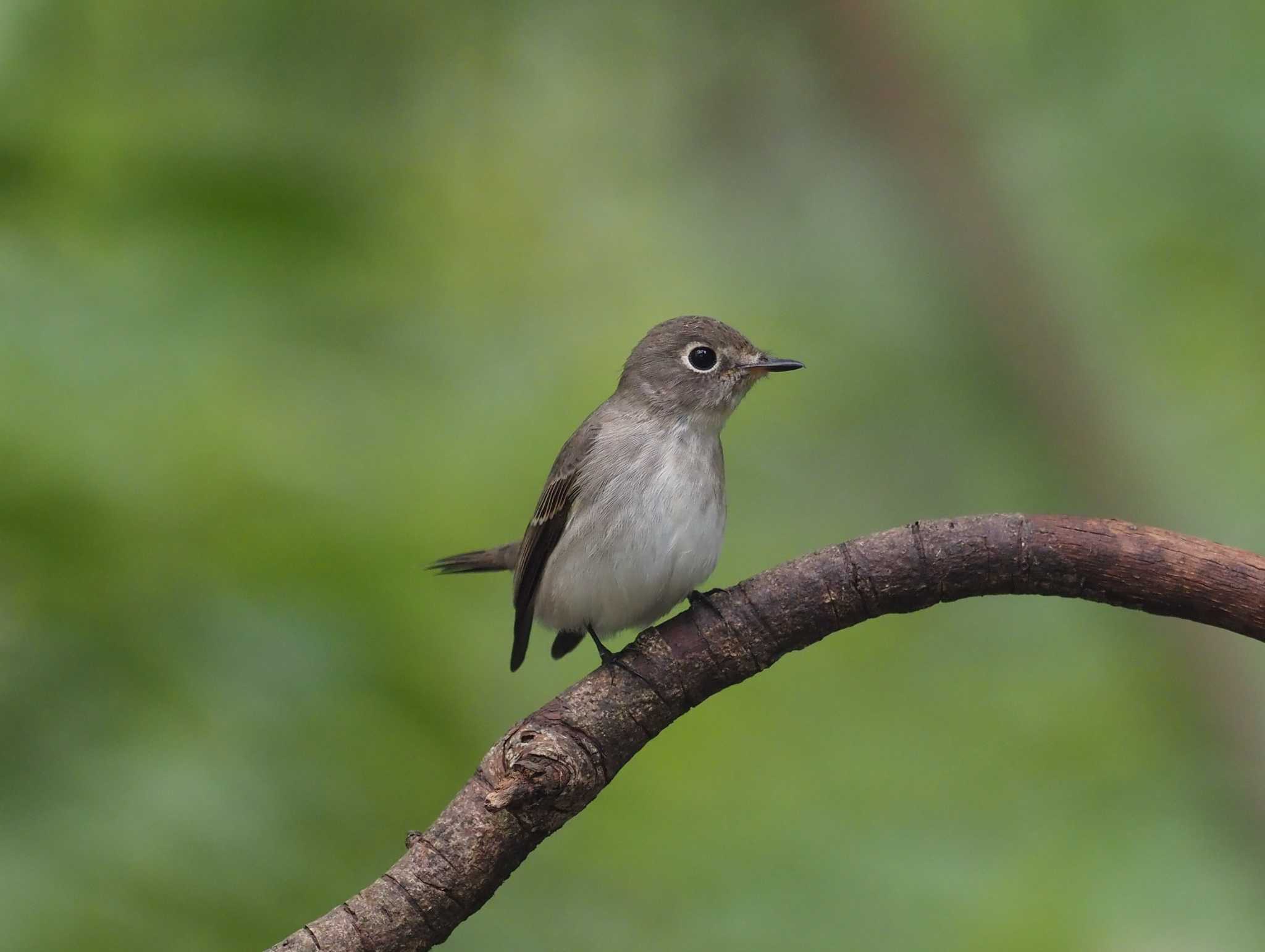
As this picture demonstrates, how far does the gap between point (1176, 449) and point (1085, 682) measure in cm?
107

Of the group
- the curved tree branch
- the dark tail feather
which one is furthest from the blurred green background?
the curved tree branch

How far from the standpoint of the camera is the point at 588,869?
457cm

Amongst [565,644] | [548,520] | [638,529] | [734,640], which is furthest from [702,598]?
[565,644]

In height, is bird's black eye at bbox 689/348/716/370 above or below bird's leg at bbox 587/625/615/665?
above

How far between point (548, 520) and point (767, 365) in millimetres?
870

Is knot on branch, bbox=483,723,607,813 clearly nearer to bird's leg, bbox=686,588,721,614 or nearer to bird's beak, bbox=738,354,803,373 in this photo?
bird's leg, bbox=686,588,721,614

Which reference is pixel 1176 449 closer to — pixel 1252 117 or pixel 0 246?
pixel 1252 117

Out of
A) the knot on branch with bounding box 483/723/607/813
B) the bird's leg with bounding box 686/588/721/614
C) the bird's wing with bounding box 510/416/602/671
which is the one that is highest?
the bird's wing with bounding box 510/416/602/671

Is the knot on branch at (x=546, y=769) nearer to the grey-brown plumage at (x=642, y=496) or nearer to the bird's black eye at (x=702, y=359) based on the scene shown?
the grey-brown plumage at (x=642, y=496)

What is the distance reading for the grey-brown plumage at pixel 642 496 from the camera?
3.90m

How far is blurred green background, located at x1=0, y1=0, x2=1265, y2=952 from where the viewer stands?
13.4 ft

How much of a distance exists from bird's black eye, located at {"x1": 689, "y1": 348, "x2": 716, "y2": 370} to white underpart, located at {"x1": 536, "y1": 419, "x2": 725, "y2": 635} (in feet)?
0.59

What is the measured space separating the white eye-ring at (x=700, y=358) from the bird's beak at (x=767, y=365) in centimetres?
9

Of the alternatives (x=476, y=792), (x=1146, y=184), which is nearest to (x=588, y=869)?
(x=476, y=792)
